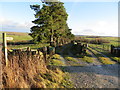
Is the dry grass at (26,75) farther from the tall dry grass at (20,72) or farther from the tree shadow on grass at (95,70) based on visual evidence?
the tree shadow on grass at (95,70)

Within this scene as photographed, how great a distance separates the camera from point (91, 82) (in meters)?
5.28

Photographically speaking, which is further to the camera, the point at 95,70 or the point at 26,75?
the point at 95,70

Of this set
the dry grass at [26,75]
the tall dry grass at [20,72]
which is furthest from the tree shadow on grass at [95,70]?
the tall dry grass at [20,72]

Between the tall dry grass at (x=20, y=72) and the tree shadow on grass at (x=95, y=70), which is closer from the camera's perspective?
the tall dry grass at (x=20, y=72)

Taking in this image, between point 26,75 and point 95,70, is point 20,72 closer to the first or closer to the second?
point 26,75

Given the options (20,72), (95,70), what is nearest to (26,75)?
(20,72)

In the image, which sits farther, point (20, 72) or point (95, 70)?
point (95, 70)

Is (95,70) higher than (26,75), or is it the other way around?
(26,75)

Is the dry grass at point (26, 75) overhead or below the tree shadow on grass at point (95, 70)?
overhead

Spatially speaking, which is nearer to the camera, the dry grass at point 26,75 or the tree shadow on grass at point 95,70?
the dry grass at point 26,75

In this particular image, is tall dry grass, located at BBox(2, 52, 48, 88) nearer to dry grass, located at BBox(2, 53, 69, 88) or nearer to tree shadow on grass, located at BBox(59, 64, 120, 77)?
dry grass, located at BBox(2, 53, 69, 88)

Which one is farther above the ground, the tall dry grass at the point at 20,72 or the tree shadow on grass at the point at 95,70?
the tall dry grass at the point at 20,72

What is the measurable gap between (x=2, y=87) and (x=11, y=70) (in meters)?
0.73

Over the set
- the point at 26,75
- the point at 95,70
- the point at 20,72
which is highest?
the point at 20,72
